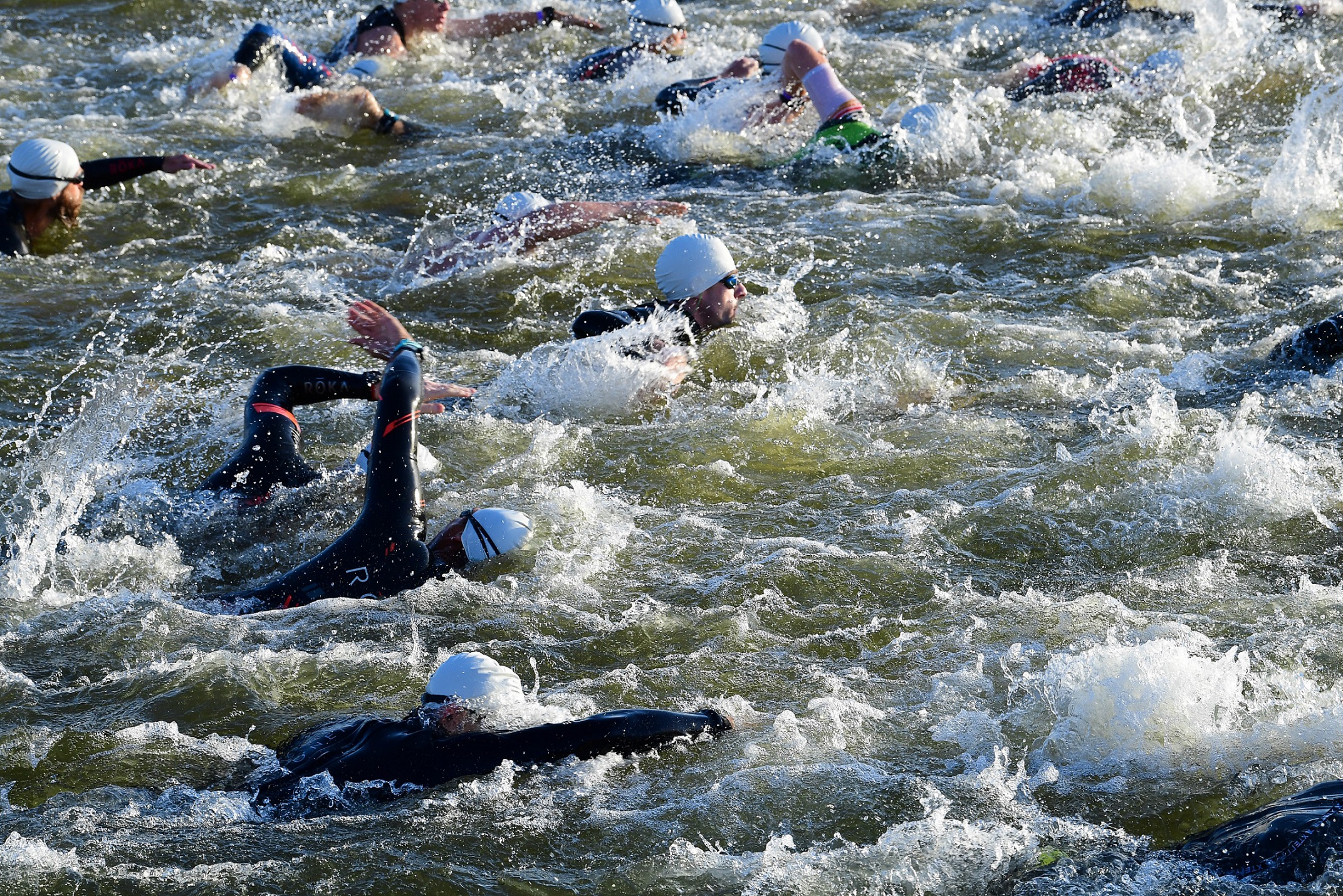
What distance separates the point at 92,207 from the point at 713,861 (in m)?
8.41

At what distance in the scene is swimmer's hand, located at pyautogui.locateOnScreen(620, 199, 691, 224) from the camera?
9898 millimetres

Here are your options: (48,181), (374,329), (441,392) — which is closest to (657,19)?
(48,181)

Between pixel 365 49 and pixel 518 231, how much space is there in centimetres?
589

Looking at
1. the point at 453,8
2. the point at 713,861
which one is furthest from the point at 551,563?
the point at 453,8

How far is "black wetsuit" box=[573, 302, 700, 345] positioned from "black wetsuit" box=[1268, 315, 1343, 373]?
3.38m

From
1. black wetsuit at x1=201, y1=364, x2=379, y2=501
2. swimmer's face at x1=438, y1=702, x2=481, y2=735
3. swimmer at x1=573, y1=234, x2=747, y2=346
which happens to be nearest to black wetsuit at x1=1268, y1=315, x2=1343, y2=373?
swimmer at x1=573, y1=234, x2=747, y2=346

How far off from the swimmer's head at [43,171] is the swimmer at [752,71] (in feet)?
15.9

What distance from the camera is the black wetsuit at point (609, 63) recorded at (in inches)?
522

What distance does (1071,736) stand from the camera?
15.8 feet

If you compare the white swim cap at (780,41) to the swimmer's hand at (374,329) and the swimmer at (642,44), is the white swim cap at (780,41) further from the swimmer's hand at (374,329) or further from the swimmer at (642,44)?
the swimmer's hand at (374,329)

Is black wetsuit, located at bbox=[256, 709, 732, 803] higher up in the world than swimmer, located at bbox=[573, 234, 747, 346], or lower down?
lower down

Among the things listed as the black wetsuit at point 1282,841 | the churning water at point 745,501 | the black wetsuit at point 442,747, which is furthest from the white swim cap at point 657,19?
the black wetsuit at point 1282,841

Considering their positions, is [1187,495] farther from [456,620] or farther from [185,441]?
[185,441]

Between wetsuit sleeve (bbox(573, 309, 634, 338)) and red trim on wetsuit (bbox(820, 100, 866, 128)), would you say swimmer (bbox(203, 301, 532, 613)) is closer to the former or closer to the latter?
wetsuit sleeve (bbox(573, 309, 634, 338))
